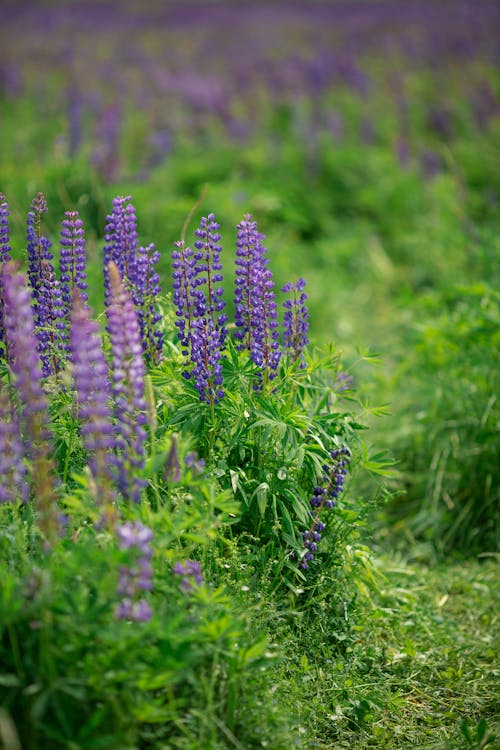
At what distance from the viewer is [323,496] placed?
263 cm

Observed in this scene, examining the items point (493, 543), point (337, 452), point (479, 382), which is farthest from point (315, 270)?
point (337, 452)

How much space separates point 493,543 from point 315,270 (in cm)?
347

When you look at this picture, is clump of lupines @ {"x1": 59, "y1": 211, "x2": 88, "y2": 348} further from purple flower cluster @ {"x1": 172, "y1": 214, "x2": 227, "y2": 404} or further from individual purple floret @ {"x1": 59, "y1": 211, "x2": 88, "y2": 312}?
purple flower cluster @ {"x1": 172, "y1": 214, "x2": 227, "y2": 404}

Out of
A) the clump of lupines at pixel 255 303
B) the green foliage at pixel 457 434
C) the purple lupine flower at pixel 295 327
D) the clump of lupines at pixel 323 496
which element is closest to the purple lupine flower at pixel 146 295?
the clump of lupines at pixel 255 303

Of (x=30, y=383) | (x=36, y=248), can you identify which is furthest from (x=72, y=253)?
(x=30, y=383)

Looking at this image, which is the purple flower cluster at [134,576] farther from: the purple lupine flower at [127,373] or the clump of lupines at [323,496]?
the clump of lupines at [323,496]

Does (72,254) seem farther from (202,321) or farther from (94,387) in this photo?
(94,387)

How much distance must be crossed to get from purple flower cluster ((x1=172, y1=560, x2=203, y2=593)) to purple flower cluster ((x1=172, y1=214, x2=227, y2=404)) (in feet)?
1.87

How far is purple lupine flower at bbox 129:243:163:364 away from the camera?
274 centimetres

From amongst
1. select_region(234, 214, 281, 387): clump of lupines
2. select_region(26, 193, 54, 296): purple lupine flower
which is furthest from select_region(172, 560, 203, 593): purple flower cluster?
select_region(26, 193, 54, 296): purple lupine flower

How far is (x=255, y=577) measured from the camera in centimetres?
258

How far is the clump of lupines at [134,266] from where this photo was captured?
2.74m

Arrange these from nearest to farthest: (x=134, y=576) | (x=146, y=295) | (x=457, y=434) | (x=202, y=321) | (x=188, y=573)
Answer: (x=134, y=576)
(x=188, y=573)
(x=202, y=321)
(x=146, y=295)
(x=457, y=434)

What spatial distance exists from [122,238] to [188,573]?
122cm
